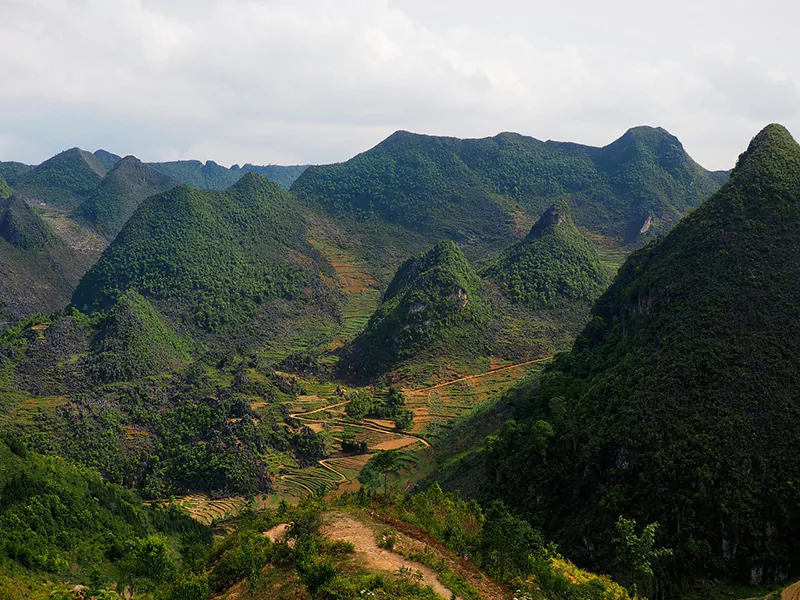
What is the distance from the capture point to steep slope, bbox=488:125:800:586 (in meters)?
35.6

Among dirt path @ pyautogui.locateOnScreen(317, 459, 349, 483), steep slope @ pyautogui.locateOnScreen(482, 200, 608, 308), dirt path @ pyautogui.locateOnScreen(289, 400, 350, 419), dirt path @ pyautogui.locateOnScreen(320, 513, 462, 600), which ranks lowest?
dirt path @ pyautogui.locateOnScreen(317, 459, 349, 483)

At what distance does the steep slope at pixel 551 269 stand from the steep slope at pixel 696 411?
54845 millimetres

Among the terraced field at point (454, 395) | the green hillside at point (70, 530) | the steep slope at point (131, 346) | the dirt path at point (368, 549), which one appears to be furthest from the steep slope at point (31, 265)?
the dirt path at point (368, 549)

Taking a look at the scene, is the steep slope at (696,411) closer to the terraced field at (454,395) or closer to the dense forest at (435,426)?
the dense forest at (435,426)

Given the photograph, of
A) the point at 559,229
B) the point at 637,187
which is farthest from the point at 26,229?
the point at 637,187

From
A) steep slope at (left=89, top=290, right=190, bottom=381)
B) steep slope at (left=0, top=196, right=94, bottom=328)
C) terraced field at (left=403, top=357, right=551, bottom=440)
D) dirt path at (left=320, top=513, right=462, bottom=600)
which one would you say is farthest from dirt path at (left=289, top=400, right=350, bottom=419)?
steep slope at (left=0, top=196, right=94, bottom=328)

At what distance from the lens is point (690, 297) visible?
1972 inches

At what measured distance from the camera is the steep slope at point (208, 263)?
120 metres

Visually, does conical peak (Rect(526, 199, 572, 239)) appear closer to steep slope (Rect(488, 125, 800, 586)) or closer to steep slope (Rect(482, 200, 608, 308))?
steep slope (Rect(482, 200, 608, 308))

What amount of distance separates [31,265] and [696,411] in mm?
152019

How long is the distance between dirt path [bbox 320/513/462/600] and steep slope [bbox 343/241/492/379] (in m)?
62.0

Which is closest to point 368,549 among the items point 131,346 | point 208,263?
point 131,346

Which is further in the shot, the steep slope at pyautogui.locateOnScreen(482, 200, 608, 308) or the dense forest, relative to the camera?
the steep slope at pyautogui.locateOnScreen(482, 200, 608, 308)

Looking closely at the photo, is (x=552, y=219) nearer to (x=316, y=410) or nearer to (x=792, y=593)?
(x=316, y=410)
